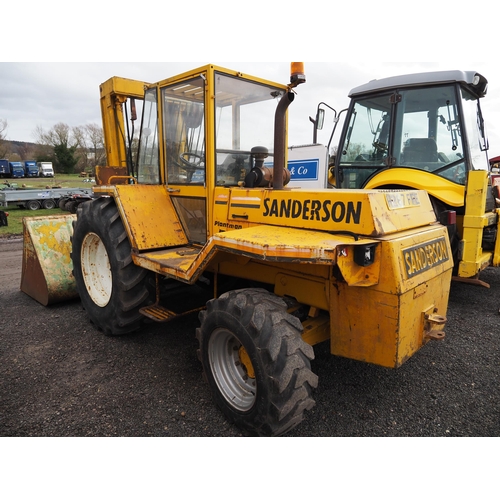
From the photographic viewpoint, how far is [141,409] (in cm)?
280

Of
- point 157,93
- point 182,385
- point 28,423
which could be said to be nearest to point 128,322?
point 182,385

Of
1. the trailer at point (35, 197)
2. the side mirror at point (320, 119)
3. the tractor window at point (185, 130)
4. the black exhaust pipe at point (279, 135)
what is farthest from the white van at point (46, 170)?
the black exhaust pipe at point (279, 135)

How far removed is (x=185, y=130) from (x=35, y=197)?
50.0 feet

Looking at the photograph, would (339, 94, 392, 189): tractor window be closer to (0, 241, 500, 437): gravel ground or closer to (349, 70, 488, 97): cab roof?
(349, 70, 488, 97): cab roof

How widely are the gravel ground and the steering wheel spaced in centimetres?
175

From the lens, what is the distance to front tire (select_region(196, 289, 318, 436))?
224 cm

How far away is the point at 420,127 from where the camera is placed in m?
5.22

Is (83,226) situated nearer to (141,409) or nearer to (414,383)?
(141,409)

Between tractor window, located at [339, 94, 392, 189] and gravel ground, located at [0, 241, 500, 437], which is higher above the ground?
tractor window, located at [339, 94, 392, 189]

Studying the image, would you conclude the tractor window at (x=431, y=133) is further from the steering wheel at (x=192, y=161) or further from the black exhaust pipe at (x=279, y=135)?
the steering wheel at (x=192, y=161)

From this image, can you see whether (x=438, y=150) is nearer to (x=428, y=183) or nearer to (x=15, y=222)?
(x=428, y=183)

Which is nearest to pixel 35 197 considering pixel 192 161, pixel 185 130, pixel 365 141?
pixel 365 141

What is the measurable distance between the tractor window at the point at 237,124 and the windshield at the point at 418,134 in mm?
2374

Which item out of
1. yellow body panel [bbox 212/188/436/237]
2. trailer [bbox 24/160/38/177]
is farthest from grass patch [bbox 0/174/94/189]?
yellow body panel [bbox 212/188/436/237]
